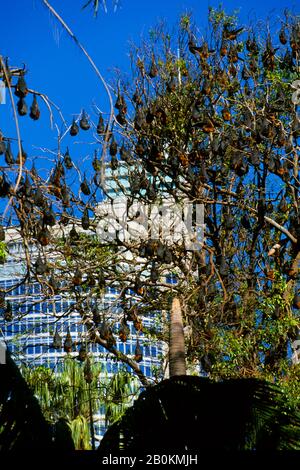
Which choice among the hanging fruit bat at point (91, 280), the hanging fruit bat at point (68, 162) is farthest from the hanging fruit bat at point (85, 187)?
the hanging fruit bat at point (91, 280)

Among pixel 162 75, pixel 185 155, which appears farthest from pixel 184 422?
pixel 162 75

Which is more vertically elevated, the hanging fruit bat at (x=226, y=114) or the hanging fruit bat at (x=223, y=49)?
the hanging fruit bat at (x=223, y=49)

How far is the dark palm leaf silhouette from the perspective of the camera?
4262 millimetres

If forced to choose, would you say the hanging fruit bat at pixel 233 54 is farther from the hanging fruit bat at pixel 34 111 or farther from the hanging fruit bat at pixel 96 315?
the hanging fruit bat at pixel 34 111

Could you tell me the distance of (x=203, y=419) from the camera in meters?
4.35

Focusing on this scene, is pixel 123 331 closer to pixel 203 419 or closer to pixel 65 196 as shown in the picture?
pixel 65 196

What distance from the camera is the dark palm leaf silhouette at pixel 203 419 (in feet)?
14.0

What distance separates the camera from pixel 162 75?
51.6 feet

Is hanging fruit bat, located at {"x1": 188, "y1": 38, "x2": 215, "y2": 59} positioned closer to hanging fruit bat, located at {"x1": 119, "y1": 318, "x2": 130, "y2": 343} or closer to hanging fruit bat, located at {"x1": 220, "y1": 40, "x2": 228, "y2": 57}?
hanging fruit bat, located at {"x1": 220, "y1": 40, "x2": 228, "y2": 57}

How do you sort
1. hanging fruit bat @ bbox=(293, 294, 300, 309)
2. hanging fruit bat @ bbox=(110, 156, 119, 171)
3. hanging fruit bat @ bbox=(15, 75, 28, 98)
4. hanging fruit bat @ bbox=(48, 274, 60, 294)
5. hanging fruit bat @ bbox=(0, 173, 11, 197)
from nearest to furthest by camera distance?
hanging fruit bat @ bbox=(0, 173, 11, 197) → hanging fruit bat @ bbox=(15, 75, 28, 98) → hanging fruit bat @ bbox=(48, 274, 60, 294) → hanging fruit bat @ bbox=(293, 294, 300, 309) → hanging fruit bat @ bbox=(110, 156, 119, 171)

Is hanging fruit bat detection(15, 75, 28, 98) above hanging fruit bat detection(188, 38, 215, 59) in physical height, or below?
below

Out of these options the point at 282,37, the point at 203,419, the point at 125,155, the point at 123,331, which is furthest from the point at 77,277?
the point at 203,419

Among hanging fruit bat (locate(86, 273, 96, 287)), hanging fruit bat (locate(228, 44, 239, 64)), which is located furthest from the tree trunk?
hanging fruit bat (locate(228, 44, 239, 64))

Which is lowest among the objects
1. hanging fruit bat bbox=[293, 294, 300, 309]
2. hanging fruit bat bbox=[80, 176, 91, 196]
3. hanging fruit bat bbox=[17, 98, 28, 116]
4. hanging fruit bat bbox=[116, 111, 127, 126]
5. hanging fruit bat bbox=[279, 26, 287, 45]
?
hanging fruit bat bbox=[293, 294, 300, 309]
